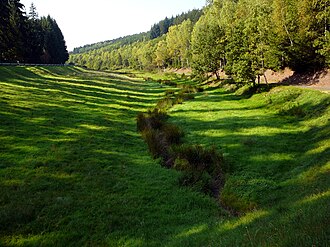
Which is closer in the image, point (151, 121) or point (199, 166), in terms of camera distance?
point (199, 166)

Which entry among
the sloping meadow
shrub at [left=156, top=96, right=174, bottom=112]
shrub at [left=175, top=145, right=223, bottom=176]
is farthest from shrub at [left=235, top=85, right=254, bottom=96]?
shrub at [left=175, top=145, right=223, bottom=176]

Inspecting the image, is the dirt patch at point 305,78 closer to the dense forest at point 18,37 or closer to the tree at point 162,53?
the dense forest at point 18,37

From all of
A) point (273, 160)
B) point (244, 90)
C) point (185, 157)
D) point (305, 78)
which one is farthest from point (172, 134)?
point (305, 78)

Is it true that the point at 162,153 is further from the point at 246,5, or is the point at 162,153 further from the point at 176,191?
the point at 246,5

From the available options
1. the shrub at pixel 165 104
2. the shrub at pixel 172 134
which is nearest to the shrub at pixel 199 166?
the shrub at pixel 172 134

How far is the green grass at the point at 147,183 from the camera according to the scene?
1046 centimetres

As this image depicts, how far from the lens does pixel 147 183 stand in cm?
1575

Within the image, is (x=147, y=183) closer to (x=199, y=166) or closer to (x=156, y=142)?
(x=199, y=166)

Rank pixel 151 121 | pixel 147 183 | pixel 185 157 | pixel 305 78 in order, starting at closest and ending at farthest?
pixel 147 183 → pixel 185 157 → pixel 151 121 → pixel 305 78

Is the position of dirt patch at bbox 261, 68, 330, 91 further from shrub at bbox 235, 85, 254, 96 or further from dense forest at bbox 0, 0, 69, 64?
dense forest at bbox 0, 0, 69, 64

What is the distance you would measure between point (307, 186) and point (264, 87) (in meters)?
31.0

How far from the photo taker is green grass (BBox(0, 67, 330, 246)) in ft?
34.3

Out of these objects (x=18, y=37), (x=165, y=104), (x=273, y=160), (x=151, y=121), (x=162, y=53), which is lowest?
(x=165, y=104)

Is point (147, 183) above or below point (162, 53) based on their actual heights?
above
